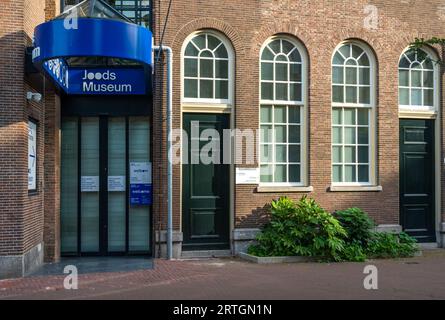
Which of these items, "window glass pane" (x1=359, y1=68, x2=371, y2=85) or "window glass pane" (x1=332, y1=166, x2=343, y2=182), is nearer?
"window glass pane" (x1=332, y1=166, x2=343, y2=182)

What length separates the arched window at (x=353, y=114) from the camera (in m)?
14.9

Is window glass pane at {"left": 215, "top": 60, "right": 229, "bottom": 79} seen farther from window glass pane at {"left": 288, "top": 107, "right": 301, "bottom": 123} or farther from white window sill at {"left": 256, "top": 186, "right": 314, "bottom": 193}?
white window sill at {"left": 256, "top": 186, "right": 314, "bottom": 193}

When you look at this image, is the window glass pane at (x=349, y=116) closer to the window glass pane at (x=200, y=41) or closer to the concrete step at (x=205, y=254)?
the window glass pane at (x=200, y=41)

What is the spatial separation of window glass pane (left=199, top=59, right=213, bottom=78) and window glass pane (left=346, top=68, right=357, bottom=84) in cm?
370

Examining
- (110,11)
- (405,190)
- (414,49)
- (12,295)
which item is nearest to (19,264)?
(12,295)

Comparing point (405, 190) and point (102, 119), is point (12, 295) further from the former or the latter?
point (405, 190)

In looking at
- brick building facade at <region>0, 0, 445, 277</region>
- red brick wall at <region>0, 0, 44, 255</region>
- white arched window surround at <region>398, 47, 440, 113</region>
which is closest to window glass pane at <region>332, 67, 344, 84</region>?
brick building facade at <region>0, 0, 445, 277</region>

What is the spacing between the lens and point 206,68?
555 inches

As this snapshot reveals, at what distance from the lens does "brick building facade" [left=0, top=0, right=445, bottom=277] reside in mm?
13422

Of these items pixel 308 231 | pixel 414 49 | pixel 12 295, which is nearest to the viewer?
pixel 12 295

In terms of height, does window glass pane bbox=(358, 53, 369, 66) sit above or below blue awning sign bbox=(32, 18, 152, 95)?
above

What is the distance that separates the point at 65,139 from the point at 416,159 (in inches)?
365

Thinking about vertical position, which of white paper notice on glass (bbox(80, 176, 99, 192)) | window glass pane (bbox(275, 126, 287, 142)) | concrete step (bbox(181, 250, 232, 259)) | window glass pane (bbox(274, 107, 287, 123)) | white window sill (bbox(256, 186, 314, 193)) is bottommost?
concrete step (bbox(181, 250, 232, 259))
